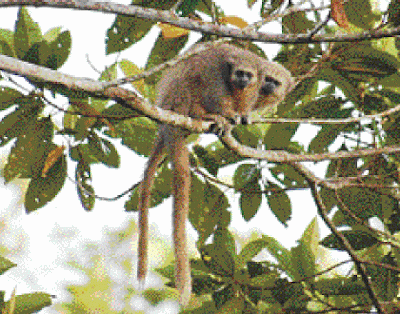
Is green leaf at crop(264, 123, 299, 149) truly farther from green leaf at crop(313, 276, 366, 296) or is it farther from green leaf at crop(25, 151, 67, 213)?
green leaf at crop(25, 151, 67, 213)

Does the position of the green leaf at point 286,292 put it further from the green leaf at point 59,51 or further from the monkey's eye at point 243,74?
the green leaf at point 59,51

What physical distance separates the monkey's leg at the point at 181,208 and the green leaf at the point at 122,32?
883 mm

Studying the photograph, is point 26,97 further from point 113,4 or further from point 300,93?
point 300,93

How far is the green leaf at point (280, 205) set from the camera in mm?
3969

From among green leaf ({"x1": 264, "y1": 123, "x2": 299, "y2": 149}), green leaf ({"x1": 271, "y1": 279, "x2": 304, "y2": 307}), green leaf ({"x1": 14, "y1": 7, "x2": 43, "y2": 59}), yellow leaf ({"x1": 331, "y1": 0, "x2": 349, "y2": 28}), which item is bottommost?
green leaf ({"x1": 271, "y1": 279, "x2": 304, "y2": 307})

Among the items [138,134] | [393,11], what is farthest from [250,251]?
[393,11]

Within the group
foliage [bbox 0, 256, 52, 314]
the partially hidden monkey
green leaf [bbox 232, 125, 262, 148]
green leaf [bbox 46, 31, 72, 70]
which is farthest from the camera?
green leaf [bbox 232, 125, 262, 148]

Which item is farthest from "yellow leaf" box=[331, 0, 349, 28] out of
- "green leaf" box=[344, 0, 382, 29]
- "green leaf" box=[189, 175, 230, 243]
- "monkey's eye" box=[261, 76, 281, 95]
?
"monkey's eye" box=[261, 76, 281, 95]

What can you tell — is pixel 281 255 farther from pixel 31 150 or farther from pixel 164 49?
pixel 31 150

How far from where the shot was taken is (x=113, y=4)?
218 cm

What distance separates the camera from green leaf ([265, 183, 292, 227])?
3.97 metres

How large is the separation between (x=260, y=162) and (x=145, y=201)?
83cm

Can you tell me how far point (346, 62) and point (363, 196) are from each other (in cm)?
82

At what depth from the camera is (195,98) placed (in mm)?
4250
